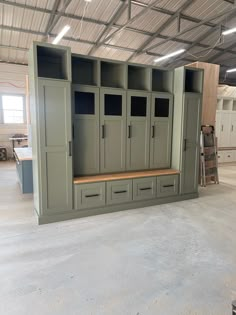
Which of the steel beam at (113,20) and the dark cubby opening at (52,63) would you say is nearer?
the dark cubby opening at (52,63)

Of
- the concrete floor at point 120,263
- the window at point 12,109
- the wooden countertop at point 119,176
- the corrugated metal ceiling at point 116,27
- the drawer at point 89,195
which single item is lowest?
the concrete floor at point 120,263

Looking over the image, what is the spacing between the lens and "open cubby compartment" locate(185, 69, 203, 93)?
4230 millimetres

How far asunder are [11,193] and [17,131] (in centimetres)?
522

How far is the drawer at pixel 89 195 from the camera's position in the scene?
3.47 meters

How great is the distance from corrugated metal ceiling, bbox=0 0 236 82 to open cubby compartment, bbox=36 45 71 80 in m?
3.42

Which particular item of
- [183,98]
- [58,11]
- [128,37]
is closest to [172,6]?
[128,37]

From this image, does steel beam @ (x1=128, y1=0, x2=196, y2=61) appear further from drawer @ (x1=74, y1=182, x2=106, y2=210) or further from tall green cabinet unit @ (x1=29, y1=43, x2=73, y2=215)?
drawer @ (x1=74, y1=182, x2=106, y2=210)

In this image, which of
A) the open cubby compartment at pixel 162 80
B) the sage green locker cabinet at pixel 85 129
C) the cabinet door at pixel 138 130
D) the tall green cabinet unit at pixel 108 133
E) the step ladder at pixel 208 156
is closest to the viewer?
the tall green cabinet unit at pixel 108 133

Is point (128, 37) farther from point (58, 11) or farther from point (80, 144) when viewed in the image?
point (80, 144)

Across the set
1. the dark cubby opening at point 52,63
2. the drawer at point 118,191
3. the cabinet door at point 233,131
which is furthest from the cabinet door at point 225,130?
the dark cubby opening at point 52,63

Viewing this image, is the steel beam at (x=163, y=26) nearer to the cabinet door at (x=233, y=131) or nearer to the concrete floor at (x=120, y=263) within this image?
the cabinet door at (x=233, y=131)

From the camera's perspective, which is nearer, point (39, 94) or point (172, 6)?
point (39, 94)

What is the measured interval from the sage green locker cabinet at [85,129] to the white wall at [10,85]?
6.50 m

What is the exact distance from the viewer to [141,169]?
4.28 m
